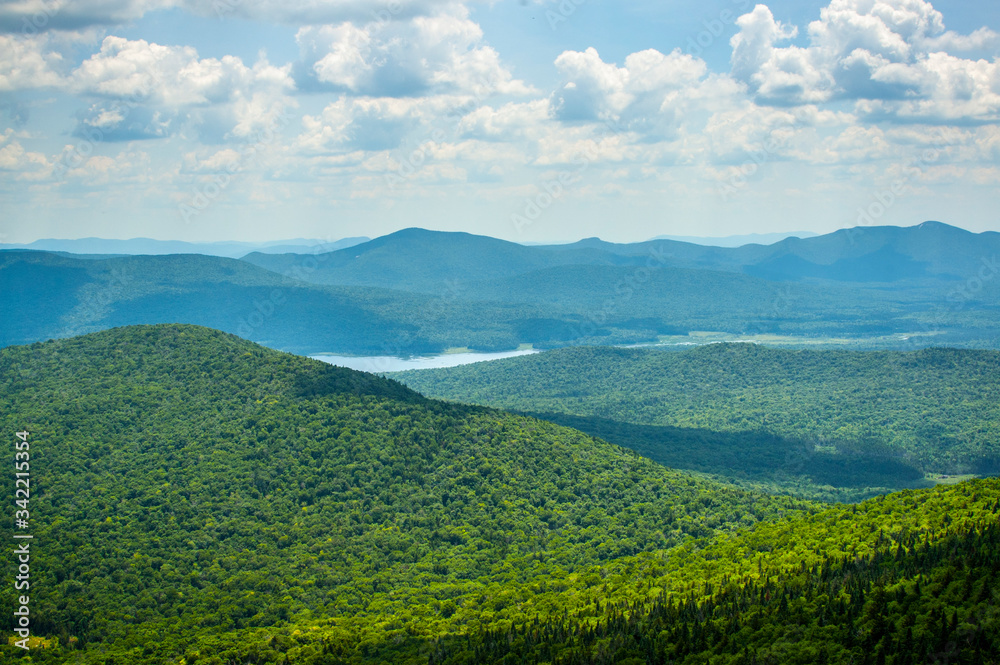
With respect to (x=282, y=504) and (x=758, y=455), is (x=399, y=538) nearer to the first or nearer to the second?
(x=282, y=504)

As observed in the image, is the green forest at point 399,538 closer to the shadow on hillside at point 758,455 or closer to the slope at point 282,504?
the slope at point 282,504

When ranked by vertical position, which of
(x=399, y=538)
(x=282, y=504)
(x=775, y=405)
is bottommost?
(x=399, y=538)

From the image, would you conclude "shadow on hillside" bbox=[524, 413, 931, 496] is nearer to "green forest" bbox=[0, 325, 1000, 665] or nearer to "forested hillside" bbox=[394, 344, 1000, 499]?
"forested hillside" bbox=[394, 344, 1000, 499]

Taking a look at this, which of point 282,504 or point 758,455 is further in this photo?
point 758,455

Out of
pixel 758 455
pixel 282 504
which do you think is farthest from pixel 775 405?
pixel 282 504

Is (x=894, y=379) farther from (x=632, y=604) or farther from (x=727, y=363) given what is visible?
(x=632, y=604)

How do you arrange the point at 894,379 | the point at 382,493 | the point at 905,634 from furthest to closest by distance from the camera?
the point at 894,379, the point at 382,493, the point at 905,634

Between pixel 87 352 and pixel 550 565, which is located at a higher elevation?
pixel 87 352

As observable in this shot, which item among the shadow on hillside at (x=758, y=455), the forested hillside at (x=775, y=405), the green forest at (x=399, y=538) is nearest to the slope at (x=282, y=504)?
the green forest at (x=399, y=538)

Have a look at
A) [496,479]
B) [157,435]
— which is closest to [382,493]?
[496,479]
